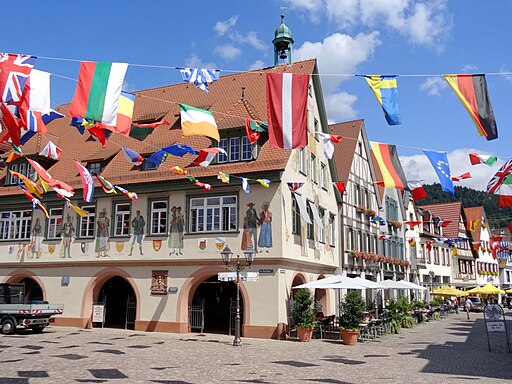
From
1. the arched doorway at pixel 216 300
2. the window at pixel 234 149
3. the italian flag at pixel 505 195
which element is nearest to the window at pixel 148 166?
the window at pixel 234 149

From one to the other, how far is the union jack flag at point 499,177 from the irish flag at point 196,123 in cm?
1128

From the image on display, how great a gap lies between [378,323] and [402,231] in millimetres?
20615

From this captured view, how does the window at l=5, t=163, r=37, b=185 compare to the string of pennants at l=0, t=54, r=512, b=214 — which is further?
the window at l=5, t=163, r=37, b=185

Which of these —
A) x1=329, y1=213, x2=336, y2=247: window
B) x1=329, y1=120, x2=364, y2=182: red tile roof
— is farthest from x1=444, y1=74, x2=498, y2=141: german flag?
x1=329, y1=120, x2=364, y2=182: red tile roof

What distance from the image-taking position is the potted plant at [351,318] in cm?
2005

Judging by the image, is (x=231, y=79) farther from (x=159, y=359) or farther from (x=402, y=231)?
(x=402, y=231)

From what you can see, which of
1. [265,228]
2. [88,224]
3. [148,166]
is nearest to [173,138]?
[148,166]

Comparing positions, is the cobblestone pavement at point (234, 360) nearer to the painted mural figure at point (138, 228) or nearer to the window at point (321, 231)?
the painted mural figure at point (138, 228)

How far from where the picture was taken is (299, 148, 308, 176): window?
24.4m

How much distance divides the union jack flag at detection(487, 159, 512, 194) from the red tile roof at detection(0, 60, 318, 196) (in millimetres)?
7941

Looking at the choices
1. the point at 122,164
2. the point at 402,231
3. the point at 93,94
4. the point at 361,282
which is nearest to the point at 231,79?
the point at 122,164

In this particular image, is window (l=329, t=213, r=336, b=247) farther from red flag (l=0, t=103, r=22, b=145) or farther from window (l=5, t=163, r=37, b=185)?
red flag (l=0, t=103, r=22, b=145)

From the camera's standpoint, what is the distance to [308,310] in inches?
826

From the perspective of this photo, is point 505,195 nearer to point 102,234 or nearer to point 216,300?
point 216,300
